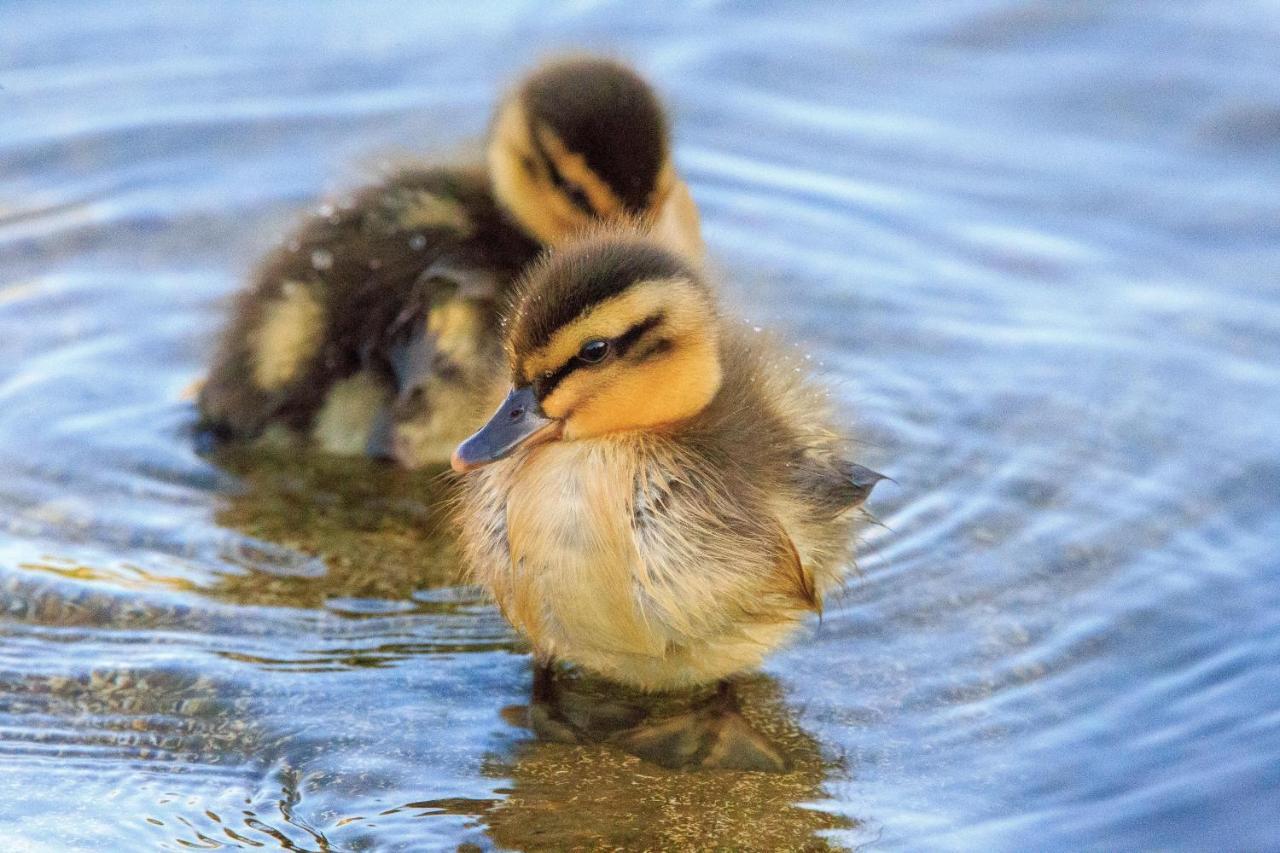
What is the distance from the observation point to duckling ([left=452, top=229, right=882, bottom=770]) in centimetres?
304

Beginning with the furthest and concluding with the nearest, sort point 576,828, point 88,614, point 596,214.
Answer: point 596,214 → point 88,614 → point 576,828

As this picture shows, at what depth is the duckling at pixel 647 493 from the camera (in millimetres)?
3035

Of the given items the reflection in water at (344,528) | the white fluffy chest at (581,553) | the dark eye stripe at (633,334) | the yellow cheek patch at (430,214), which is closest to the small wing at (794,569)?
the white fluffy chest at (581,553)

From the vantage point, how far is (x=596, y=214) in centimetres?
424

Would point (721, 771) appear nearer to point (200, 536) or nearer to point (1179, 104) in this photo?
point (200, 536)

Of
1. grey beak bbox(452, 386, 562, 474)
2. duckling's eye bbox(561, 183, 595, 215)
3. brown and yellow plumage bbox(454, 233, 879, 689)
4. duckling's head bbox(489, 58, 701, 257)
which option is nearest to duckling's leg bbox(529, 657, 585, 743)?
brown and yellow plumage bbox(454, 233, 879, 689)

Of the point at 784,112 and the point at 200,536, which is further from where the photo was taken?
the point at 784,112

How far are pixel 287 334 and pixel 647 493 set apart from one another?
4.82 feet

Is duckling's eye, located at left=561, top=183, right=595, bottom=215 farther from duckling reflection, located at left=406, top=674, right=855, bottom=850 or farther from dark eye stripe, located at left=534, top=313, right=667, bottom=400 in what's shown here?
duckling reflection, located at left=406, top=674, right=855, bottom=850

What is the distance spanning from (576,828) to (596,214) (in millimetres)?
1705

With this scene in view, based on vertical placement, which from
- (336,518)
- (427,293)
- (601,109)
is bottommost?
(336,518)

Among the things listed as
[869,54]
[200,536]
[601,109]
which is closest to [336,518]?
[200,536]

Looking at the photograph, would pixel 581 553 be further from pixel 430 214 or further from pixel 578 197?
pixel 430 214

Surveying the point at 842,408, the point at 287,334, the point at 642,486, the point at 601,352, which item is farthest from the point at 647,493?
the point at 287,334
